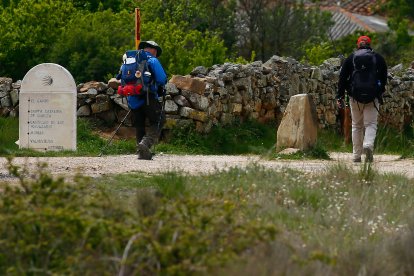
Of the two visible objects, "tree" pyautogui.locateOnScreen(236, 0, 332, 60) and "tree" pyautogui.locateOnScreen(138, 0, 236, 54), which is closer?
"tree" pyautogui.locateOnScreen(138, 0, 236, 54)

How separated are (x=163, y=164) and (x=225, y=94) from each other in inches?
284

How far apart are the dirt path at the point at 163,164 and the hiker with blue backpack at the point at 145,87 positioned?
1.17ft

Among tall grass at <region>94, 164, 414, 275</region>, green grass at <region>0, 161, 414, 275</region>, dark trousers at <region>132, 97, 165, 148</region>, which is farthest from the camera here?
dark trousers at <region>132, 97, 165, 148</region>

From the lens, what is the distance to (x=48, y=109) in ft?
63.6

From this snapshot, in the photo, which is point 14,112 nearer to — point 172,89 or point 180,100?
point 172,89

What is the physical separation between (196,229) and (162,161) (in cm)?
893

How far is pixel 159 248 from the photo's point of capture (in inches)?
290

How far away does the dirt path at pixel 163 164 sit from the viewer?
1409 cm

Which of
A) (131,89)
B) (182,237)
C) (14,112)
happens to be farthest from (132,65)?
(182,237)

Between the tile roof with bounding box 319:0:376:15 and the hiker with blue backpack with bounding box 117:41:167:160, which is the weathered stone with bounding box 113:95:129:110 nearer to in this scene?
the hiker with blue backpack with bounding box 117:41:167:160

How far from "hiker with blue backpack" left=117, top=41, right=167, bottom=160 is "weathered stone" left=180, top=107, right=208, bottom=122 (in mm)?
3446

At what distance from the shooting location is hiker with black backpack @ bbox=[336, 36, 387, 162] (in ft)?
57.2

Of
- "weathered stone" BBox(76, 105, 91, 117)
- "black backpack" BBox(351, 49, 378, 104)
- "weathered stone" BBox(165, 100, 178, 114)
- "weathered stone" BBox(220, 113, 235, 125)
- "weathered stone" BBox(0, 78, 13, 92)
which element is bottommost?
"weathered stone" BBox(220, 113, 235, 125)

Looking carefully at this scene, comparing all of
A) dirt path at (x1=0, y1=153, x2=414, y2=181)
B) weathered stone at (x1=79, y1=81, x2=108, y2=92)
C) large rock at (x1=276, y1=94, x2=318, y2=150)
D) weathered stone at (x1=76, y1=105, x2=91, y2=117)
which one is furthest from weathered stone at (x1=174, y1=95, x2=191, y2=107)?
dirt path at (x1=0, y1=153, x2=414, y2=181)
